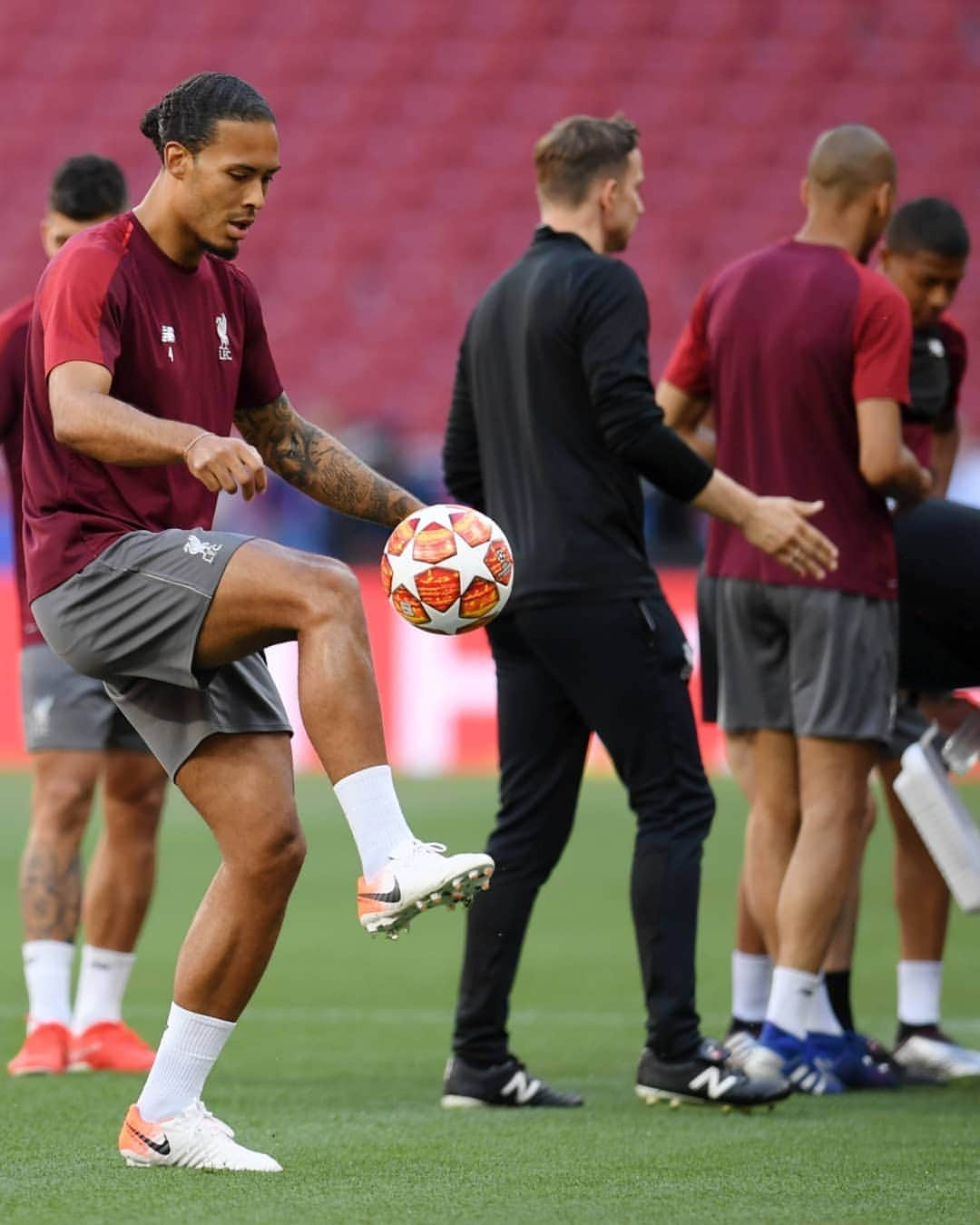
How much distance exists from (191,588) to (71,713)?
220 cm

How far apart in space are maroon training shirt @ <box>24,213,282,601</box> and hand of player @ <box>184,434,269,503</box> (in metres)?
0.39

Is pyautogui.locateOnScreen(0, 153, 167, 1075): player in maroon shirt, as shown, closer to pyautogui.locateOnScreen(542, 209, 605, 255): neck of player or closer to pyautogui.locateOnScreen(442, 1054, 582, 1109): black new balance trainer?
pyautogui.locateOnScreen(442, 1054, 582, 1109): black new balance trainer

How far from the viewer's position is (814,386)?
17.3 ft

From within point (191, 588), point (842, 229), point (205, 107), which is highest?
point (842, 229)

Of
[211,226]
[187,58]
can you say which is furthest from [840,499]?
[187,58]

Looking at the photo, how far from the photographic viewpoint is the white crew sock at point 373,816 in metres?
3.56

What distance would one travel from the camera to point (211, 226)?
12.7ft

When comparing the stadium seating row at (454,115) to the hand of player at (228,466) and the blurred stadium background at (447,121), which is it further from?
the hand of player at (228,466)

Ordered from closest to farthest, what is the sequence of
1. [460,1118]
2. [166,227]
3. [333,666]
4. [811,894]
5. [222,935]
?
[333,666]
[222,935]
[166,227]
[460,1118]
[811,894]

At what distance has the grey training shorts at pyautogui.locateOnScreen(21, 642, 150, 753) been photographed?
18.7 feet

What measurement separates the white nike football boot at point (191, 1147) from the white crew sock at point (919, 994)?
2401mm

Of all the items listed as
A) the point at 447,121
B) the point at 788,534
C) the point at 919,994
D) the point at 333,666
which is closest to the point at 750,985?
the point at 919,994

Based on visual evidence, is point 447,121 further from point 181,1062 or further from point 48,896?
point 181,1062

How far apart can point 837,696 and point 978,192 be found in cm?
1396
